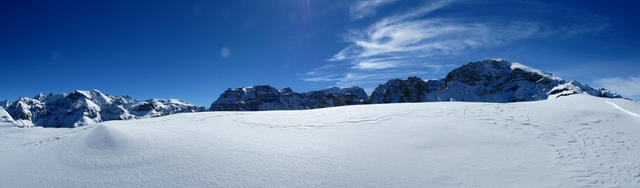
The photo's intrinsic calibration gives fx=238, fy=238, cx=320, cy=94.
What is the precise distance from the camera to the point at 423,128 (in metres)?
6.86

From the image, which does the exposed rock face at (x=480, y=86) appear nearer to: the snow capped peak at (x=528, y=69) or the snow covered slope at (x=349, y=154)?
the snow capped peak at (x=528, y=69)

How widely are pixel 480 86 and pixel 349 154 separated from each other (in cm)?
16748

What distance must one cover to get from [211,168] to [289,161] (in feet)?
5.02

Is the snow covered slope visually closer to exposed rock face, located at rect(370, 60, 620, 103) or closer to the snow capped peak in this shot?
exposed rock face, located at rect(370, 60, 620, 103)

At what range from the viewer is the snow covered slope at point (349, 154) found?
434 cm

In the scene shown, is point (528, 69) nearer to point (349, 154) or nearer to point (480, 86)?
point (480, 86)

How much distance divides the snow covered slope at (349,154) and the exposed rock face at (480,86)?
133839 mm

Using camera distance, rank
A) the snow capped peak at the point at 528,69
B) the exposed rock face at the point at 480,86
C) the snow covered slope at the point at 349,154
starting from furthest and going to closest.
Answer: the exposed rock face at the point at 480,86
the snow capped peak at the point at 528,69
the snow covered slope at the point at 349,154

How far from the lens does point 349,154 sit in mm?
5328

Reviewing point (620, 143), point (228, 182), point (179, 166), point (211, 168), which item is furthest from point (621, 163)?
point (179, 166)

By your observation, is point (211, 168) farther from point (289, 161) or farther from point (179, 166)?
point (289, 161)

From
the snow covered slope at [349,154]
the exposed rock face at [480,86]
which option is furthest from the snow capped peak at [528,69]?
the snow covered slope at [349,154]

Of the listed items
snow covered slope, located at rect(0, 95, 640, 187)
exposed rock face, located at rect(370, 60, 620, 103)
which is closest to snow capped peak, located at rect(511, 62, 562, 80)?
exposed rock face, located at rect(370, 60, 620, 103)

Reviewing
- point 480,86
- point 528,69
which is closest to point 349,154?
point 528,69
